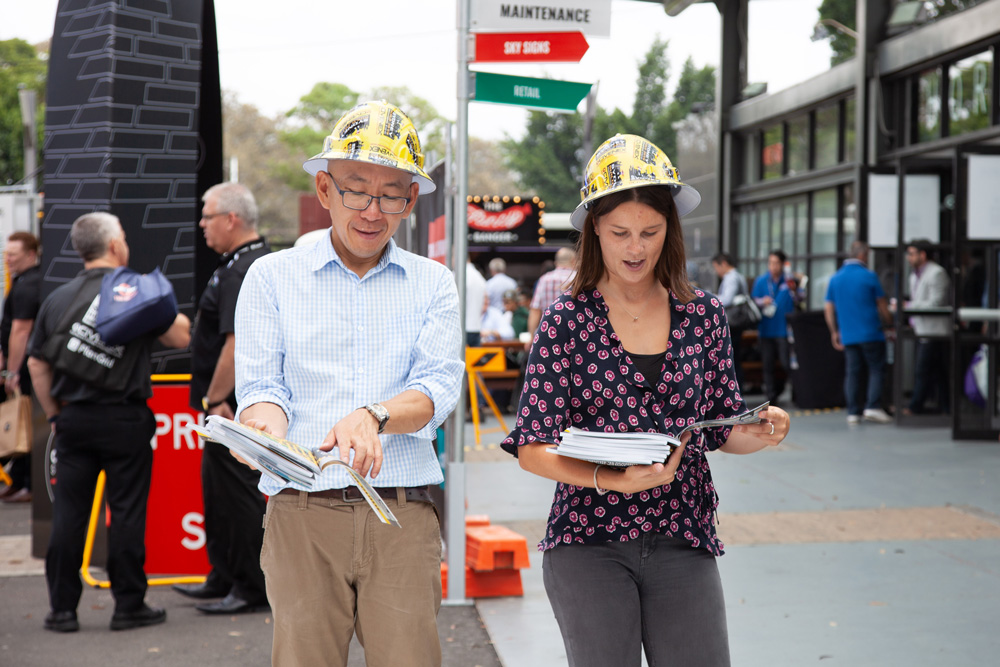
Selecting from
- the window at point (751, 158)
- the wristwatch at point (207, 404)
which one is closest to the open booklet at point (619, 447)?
the wristwatch at point (207, 404)

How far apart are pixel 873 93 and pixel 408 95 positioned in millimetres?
45748

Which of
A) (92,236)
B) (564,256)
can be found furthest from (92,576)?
(564,256)

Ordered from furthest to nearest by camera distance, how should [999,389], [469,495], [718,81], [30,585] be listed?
[718,81], [999,389], [469,495], [30,585]

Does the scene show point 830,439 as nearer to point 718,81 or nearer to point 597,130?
point 718,81

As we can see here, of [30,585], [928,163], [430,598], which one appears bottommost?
[30,585]

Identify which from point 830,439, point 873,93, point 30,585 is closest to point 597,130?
point 873,93

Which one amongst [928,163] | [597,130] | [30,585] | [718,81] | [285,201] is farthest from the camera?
[597,130]

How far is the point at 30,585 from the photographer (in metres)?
6.32

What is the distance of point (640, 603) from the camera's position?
102 inches

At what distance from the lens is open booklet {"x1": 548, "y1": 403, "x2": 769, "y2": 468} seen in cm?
230

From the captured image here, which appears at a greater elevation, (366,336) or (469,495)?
(366,336)

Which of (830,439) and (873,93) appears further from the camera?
(873,93)

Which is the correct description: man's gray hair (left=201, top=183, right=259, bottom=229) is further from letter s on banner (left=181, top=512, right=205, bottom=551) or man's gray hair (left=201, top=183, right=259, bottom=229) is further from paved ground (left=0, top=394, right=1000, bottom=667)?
paved ground (left=0, top=394, right=1000, bottom=667)

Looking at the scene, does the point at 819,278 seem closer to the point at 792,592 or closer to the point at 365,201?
the point at 792,592
